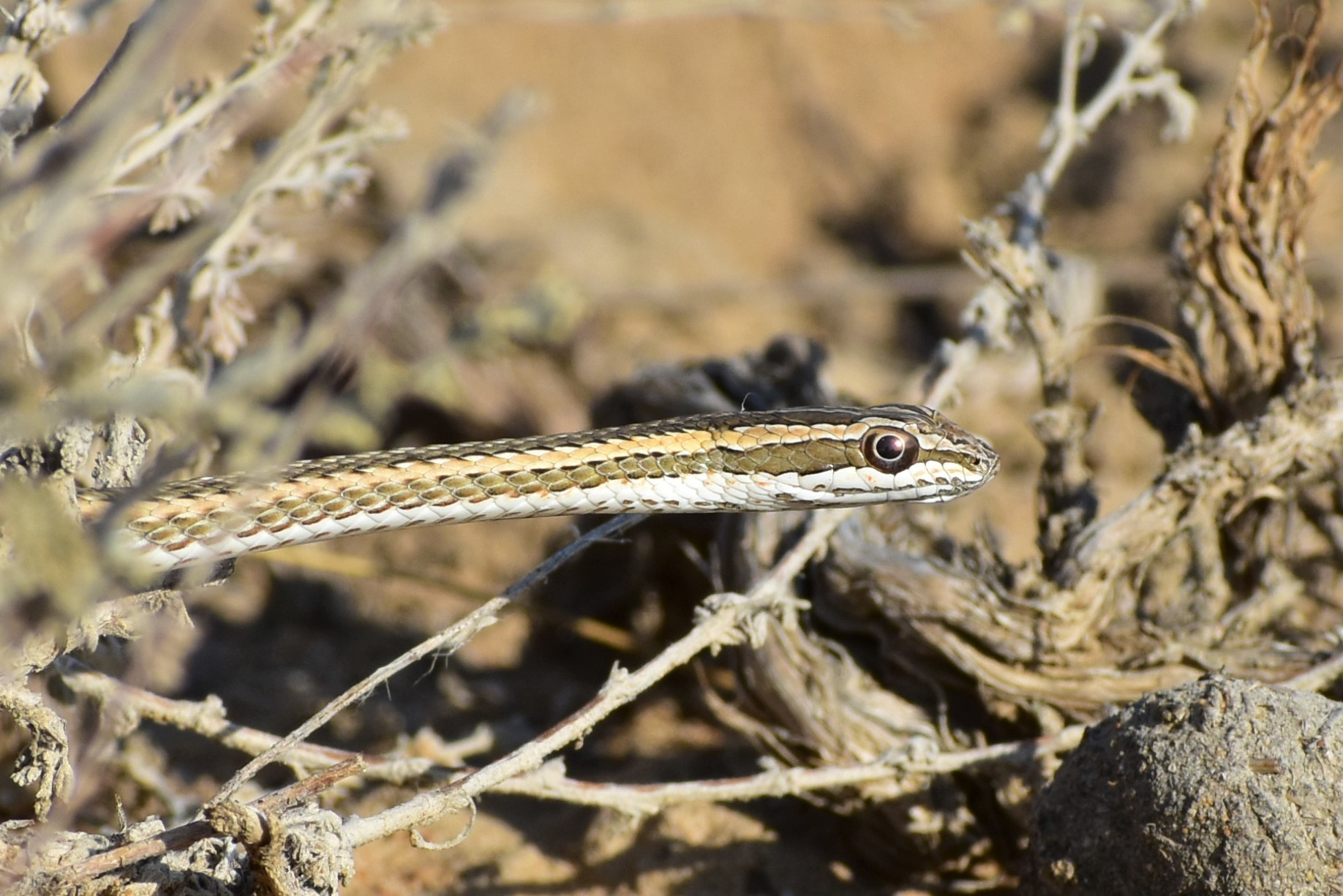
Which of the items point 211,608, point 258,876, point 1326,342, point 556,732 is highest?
point 1326,342

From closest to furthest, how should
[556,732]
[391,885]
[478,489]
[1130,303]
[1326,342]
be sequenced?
[556,732], [478,489], [391,885], [1326,342], [1130,303]

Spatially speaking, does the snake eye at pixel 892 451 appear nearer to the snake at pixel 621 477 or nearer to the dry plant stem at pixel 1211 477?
the snake at pixel 621 477

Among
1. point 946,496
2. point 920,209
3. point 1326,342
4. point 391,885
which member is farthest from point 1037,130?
point 391,885

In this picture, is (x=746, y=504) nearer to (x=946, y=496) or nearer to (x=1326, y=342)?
(x=946, y=496)

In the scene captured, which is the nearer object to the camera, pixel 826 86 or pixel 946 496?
pixel 946 496

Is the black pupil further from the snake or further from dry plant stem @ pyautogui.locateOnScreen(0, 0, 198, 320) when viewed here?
dry plant stem @ pyautogui.locateOnScreen(0, 0, 198, 320)

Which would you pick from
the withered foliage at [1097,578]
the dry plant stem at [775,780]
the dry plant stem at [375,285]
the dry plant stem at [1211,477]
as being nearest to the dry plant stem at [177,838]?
the dry plant stem at [775,780]
